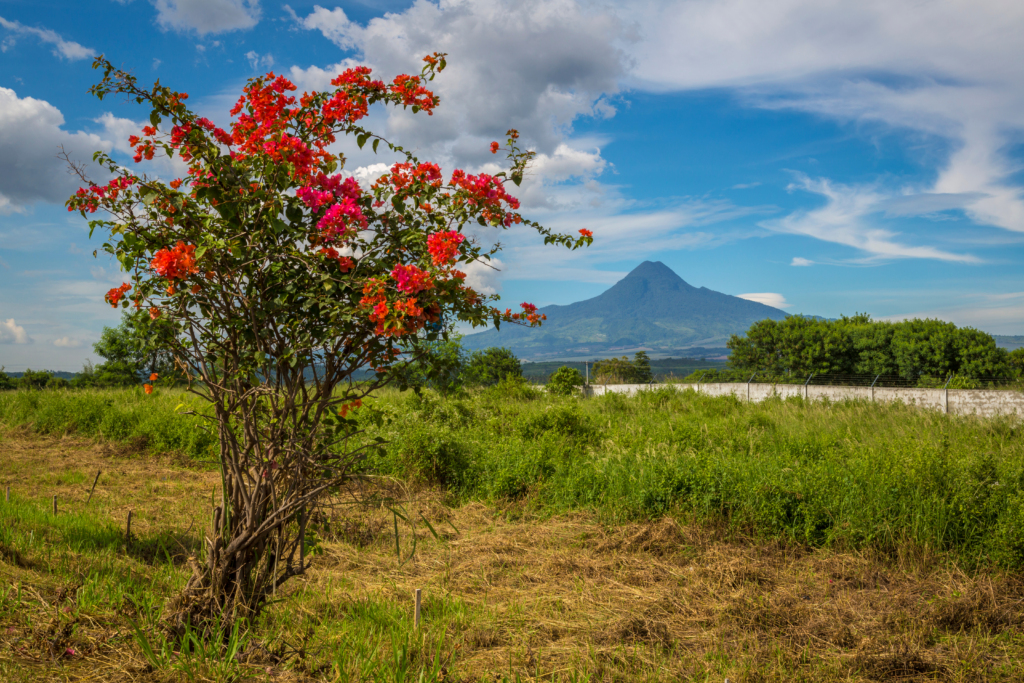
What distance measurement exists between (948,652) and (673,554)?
1790mm

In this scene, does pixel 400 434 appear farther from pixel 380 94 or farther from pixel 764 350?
pixel 764 350

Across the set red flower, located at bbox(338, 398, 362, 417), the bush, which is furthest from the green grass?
the bush

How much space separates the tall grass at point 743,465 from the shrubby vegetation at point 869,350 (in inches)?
604

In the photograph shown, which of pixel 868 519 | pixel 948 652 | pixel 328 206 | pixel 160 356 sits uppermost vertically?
pixel 328 206

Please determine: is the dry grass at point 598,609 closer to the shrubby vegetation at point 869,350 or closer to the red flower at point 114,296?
the red flower at point 114,296

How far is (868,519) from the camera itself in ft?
15.1

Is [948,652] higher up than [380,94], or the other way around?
[380,94]

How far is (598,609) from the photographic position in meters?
3.56

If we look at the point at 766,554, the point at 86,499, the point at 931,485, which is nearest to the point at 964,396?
the point at 931,485

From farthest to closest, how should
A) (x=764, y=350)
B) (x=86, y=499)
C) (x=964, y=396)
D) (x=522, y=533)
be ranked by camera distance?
(x=764, y=350), (x=964, y=396), (x=86, y=499), (x=522, y=533)

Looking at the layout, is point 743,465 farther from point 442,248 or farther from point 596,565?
point 442,248

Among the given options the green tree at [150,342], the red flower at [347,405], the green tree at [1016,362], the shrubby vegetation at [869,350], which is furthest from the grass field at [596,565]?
the green tree at [1016,362]

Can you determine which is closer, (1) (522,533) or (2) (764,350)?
(1) (522,533)

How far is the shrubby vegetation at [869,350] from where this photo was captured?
2145cm
